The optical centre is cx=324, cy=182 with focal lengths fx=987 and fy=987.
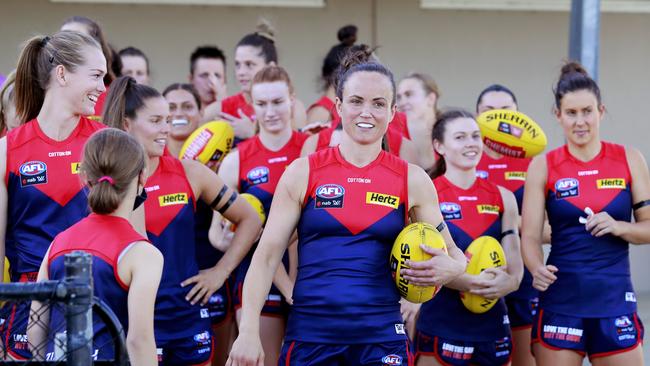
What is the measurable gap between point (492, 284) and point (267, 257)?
1770 mm

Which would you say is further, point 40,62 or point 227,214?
point 227,214

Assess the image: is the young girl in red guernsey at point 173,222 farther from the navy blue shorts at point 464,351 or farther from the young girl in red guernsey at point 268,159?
the navy blue shorts at point 464,351

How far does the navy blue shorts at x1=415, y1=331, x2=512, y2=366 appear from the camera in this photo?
5.64 m

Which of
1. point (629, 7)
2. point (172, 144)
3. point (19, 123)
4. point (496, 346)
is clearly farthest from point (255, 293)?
point (629, 7)

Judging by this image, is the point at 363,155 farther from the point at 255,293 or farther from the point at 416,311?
the point at 416,311

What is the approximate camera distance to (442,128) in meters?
6.02

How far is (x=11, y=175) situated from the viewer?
4352mm

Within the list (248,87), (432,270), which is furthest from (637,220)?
(248,87)

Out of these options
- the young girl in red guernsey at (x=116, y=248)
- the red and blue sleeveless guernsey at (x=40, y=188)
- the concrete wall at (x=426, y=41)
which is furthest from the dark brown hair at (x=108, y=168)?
the concrete wall at (x=426, y=41)

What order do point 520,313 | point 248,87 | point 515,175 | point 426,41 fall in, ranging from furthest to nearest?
point 426,41, point 248,87, point 515,175, point 520,313

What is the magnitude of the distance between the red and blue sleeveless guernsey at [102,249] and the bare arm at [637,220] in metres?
2.61

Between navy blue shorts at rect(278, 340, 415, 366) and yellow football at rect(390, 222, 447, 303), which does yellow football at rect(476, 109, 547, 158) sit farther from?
navy blue shorts at rect(278, 340, 415, 366)

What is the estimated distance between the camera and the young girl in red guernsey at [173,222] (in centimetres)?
489

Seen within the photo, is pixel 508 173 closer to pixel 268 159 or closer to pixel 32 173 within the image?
pixel 268 159
